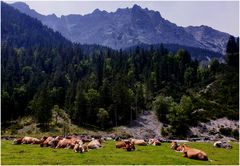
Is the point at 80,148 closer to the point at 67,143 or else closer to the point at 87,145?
the point at 87,145

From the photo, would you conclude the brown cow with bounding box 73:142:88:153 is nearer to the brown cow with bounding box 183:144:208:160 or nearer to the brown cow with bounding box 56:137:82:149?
the brown cow with bounding box 56:137:82:149

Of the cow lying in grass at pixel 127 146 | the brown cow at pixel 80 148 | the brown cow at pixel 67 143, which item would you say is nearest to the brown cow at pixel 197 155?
the cow lying in grass at pixel 127 146

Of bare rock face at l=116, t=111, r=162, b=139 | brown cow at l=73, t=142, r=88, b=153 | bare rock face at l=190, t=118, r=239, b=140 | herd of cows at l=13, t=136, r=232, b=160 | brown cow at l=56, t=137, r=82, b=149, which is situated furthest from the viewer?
bare rock face at l=116, t=111, r=162, b=139

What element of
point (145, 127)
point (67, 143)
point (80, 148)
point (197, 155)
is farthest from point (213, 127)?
point (80, 148)

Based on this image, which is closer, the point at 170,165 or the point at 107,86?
the point at 170,165

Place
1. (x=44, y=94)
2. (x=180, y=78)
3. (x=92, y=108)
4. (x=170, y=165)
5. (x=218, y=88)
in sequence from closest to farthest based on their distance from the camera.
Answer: (x=170, y=165) → (x=44, y=94) → (x=92, y=108) → (x=218, y=88) → (x=180, y=78)

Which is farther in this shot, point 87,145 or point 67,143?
point 67,143

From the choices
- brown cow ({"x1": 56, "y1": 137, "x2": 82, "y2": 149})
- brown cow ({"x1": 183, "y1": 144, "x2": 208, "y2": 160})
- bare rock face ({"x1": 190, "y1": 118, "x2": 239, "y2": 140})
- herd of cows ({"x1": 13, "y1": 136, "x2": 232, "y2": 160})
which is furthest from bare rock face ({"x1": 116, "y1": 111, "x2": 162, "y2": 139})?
brown cow ({"x1": 183, "y1": 144, "x2": 208, "y2": 160})

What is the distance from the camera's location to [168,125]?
12888 cm

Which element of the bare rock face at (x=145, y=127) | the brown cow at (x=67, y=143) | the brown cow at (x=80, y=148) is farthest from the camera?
the bare rock face at (x=145, y=127)

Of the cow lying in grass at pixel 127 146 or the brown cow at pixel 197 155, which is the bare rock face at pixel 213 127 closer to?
the cow lying in grass at pixel 127 146

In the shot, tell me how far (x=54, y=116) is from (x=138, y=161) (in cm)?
10581

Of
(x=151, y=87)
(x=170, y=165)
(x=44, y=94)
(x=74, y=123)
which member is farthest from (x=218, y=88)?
(x=170, y=165)

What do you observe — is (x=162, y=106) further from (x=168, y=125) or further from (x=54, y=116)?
(x=54, y=116)
